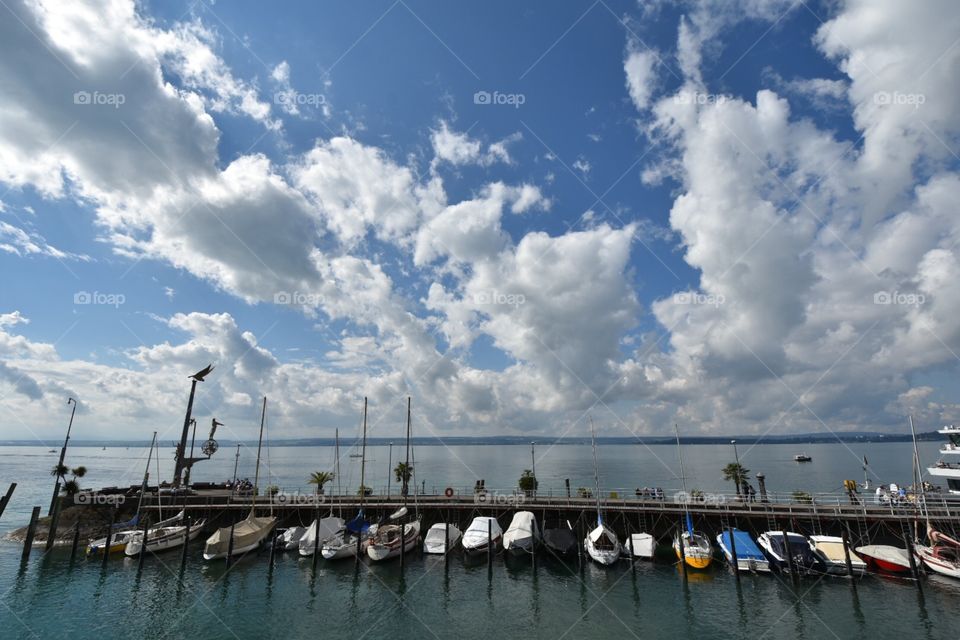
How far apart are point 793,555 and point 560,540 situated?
59.5 feet

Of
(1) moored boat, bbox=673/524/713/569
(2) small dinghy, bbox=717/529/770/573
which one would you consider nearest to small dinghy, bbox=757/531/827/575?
(2) small dinghy, bbox=717/529/770/573

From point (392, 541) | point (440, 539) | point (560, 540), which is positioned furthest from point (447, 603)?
point (560, 540)

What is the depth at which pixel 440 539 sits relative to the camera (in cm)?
4366

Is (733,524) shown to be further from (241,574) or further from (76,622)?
(76,622)

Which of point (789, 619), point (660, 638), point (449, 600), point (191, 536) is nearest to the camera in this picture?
point (660, 638)

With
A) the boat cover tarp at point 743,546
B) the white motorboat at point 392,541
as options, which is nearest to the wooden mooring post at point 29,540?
the white motorboat at point 392,541

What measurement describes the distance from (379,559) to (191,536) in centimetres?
2268

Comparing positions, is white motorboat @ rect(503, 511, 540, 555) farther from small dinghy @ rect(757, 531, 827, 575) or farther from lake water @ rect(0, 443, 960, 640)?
small dinghy @ rect(757, 531, 827, 575)

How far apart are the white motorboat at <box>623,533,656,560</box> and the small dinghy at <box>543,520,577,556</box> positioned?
457 cm

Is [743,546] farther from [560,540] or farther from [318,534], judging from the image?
[318,534]

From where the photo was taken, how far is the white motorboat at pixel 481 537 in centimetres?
4141

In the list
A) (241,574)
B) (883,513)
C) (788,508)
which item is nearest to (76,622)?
(241,574)

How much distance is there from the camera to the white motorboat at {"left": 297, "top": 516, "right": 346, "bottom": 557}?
42.2 metres

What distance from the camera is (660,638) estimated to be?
26.8 meters
